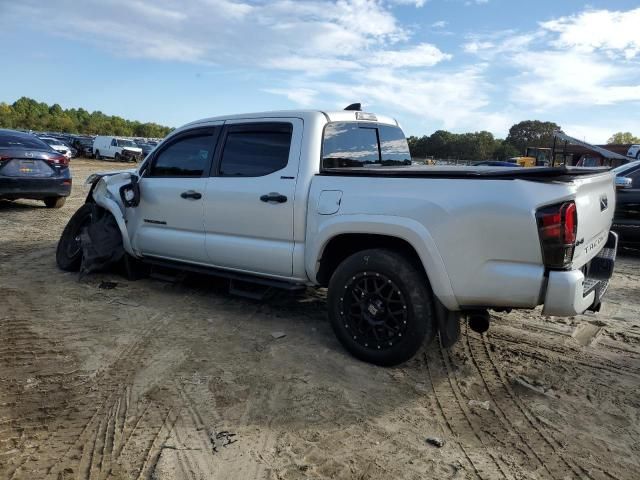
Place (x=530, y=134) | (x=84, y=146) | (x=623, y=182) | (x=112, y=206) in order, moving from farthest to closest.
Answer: (x=530, y=134)
(x=84, y=146)
(x=623, y=182)
(x=112, y=206)

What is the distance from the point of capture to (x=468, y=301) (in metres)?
3.41

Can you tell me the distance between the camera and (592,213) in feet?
11.5

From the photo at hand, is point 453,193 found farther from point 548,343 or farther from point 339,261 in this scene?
point 548,343

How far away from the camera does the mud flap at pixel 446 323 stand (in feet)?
11.6

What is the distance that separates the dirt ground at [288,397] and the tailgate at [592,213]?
0.95 meters

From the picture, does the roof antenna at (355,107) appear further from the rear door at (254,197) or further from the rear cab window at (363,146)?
the rear door at (254,197)

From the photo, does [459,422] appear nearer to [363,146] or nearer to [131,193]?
[363,146]

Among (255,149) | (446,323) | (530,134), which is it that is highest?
(530,134)

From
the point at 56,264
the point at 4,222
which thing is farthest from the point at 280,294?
the point at 4,222

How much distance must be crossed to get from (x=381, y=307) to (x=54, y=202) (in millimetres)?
9873

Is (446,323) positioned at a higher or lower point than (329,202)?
lower

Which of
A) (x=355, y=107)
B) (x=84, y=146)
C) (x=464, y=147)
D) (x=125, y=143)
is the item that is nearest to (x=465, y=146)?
(x=464, y=147)

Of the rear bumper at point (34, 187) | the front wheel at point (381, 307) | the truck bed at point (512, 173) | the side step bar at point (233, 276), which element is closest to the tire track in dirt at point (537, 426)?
the front wheel at point (381, 307)

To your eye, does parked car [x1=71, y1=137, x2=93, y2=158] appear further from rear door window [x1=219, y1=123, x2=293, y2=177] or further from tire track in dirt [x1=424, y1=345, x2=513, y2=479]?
tire track in dirt [x1=424, y1=345, x2=513, y2=479]
